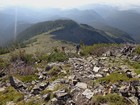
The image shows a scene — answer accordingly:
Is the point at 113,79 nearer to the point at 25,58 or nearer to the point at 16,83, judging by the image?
the point at 16,83

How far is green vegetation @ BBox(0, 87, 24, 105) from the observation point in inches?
963

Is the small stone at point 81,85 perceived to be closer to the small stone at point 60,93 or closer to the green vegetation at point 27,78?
the small stone at point 60,93

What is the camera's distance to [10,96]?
2552 centimetres

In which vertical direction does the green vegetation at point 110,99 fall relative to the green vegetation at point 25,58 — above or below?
above

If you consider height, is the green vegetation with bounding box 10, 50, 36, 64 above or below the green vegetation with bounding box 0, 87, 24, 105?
below

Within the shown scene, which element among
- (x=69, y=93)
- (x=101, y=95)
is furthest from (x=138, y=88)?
(x=69, y=93)

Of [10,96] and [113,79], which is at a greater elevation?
[113,79]

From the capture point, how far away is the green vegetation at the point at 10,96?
24.5 metres

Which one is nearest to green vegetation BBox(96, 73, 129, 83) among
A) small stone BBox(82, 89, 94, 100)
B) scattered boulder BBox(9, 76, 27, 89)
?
small stone BBox(82, 89, 94, 100)

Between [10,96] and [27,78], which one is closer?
[10,96]

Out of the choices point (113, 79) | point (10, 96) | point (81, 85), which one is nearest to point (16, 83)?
point (10, 96)

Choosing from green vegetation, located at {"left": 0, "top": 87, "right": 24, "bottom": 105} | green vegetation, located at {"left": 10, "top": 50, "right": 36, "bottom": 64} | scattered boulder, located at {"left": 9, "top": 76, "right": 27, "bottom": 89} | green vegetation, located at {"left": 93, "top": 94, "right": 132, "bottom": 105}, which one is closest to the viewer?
green vegetation, located at {"left": 93, "top": 94, "right": 132, "bottom": 105}

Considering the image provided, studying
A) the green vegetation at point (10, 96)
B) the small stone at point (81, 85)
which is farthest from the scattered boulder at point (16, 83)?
the small stone at point (81, 85)

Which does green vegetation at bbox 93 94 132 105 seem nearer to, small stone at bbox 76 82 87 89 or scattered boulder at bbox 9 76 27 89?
small stone at bbox 76 82 87 89
